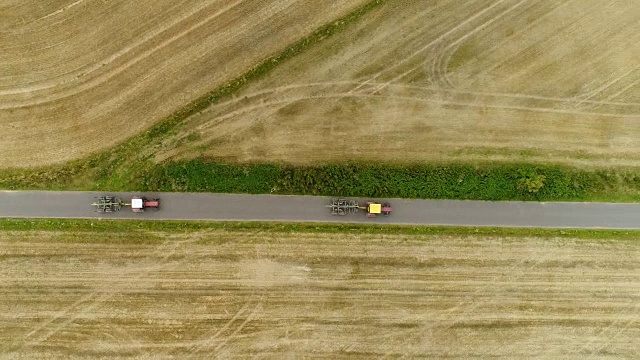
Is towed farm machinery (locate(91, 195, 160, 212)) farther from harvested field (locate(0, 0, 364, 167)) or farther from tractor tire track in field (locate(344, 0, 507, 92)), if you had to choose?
tractor tire track in field (locate(344, 0, 507, 92))

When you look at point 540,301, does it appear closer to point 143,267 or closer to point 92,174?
point 143,267

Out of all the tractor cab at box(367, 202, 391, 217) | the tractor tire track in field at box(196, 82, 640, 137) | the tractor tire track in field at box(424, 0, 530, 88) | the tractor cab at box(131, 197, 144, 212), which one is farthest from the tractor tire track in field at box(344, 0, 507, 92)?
the tractor cab at box(131, 197, 144, 212)

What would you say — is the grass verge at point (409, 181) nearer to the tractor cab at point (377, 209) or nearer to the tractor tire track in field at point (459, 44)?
the tractor cab at point (377, 209)

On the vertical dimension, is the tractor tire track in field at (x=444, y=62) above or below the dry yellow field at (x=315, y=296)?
above

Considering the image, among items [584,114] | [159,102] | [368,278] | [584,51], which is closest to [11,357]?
[159,102]

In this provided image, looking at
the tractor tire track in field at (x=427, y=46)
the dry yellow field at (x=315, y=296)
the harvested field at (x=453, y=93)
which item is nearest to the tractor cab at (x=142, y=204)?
the dry yellow field at (x=315, y=296)
